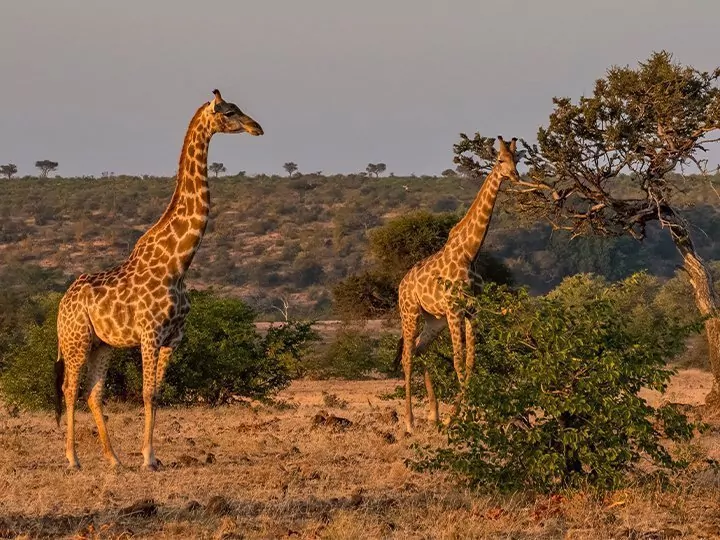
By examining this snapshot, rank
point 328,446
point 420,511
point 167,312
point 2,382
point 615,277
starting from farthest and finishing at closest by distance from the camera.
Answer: point 615,277 → point 2,382 → point 328,446 → point 167,312 → point 420,511

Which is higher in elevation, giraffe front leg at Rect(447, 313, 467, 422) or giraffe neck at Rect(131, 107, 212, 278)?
giraffe neck at Rect(131, 107, 212, 278)

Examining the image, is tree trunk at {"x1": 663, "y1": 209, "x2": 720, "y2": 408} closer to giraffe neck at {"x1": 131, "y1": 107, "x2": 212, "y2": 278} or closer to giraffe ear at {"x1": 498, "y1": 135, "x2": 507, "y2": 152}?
giraffe ear at {"x1": 498, "y1": 135, "x2": 507, "y2": 152}

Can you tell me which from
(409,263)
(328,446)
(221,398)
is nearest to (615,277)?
(409,263)

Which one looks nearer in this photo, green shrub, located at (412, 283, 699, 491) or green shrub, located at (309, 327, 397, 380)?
green shrub, located at (412, 283, 699, 491)

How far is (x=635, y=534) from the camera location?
24.3 ft

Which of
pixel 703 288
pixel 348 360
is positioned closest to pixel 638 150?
pixel 703 288

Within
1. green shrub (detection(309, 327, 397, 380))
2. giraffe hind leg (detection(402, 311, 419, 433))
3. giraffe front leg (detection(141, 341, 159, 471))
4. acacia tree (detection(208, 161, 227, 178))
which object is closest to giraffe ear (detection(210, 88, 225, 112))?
giraffe front leg (detection(141, 341, 159, 471))

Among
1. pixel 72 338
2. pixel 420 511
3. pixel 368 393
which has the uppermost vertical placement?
pixel 72 338

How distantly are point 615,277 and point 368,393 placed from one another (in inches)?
1686

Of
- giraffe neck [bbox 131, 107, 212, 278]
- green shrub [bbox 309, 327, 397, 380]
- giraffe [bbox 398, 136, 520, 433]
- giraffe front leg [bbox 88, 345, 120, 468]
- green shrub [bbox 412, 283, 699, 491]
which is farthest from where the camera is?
green shrub [bbox 309, 327, 397, 380]

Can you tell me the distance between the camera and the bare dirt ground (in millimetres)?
7516

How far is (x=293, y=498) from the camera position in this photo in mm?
8961

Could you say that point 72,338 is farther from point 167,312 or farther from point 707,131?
point 707,131

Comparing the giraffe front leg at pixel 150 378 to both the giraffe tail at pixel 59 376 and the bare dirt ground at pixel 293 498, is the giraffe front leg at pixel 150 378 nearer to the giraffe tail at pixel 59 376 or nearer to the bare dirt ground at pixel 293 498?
the bare dirt ground at pixel 293 498
